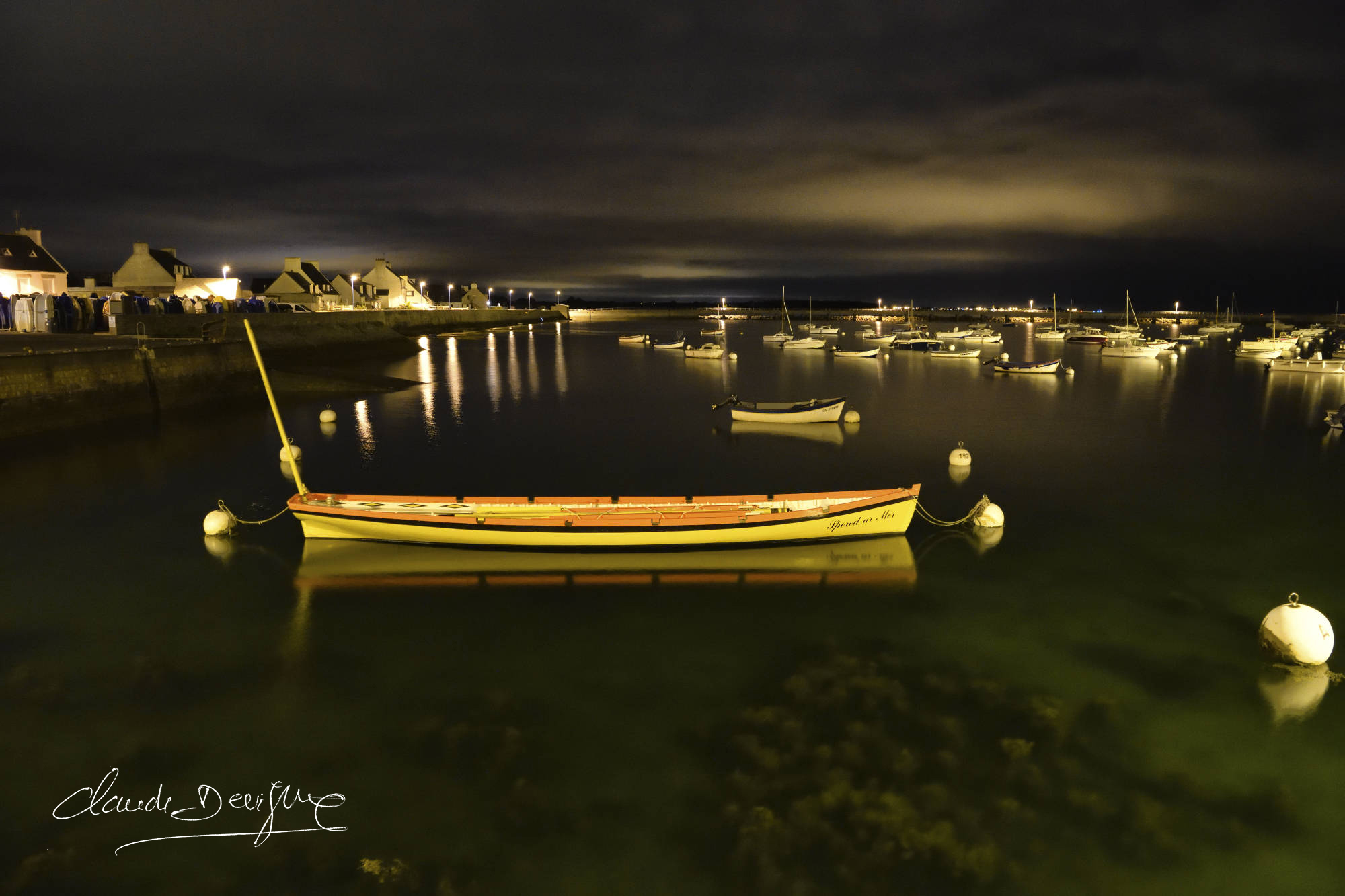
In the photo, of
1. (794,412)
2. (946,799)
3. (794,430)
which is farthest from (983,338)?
(946,799)

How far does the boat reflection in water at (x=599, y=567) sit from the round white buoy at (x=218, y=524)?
2.54 m

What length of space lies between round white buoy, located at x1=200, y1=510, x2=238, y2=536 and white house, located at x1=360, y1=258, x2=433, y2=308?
11382cm

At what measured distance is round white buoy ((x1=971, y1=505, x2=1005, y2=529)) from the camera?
61.0 ft

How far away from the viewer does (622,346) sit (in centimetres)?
10019

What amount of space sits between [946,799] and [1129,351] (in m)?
83.6

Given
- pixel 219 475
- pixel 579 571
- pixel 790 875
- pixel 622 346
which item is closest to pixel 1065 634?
pixel 790 875

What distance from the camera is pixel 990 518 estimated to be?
1862 centimetres

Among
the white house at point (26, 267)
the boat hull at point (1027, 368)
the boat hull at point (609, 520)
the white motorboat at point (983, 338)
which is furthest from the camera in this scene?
the white motorboat at point (983, 338)

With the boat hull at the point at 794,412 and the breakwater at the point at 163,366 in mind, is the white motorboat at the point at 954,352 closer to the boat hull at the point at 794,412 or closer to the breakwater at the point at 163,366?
the boat hull at the point at 794,412

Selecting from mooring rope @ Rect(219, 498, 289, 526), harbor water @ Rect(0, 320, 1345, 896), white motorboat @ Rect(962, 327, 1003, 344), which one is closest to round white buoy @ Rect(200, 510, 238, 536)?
mooring rope @ Rect(219, 498, 289, 526)

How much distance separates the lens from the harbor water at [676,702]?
25.8 ft

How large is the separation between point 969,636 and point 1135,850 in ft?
16.8

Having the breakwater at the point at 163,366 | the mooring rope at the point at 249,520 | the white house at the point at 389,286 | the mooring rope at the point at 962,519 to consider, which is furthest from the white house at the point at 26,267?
the white house at the point at 389,286

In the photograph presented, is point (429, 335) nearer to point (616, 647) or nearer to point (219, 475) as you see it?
point (219, 475)
